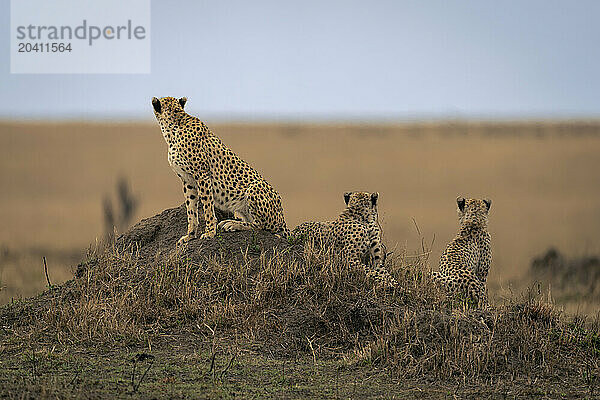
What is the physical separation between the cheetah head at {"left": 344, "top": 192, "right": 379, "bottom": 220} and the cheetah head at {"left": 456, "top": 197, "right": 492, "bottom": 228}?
3.78ft

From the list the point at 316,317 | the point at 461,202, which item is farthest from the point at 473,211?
the point at 316,317

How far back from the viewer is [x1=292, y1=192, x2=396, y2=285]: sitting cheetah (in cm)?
904

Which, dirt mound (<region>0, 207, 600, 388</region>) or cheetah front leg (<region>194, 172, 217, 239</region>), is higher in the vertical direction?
cheetah front leg (<region>194, 172, 217, 239</region>)

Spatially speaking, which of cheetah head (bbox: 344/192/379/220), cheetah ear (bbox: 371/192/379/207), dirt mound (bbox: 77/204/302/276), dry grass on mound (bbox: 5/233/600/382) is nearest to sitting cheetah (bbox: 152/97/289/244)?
dirt mound (bbox: 77/204/302/276)

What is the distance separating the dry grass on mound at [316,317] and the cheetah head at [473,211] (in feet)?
3.13

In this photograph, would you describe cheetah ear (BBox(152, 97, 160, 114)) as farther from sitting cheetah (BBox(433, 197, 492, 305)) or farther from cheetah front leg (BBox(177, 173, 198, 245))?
sitting cheetah (BBox(433, 197, 492, 305))

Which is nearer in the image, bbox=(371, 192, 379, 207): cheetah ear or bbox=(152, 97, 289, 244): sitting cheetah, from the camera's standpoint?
bbox=(152, 97, 289, 244): sitting cheetah

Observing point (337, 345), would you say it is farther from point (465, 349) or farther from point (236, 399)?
point (236, 399)

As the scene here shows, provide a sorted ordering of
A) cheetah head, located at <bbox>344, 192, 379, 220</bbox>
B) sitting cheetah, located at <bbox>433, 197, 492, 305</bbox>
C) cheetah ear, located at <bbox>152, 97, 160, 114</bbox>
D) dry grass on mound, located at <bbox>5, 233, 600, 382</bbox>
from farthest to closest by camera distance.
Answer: cheetah ear, located at <bbox>152, 97, 160, 114</bbox>
cheetah head, located at <bbox>344, 192, 379, 220</bbox>
sitting cheetah, located at <bbox>433, 197, 492, 305</bbox>
dry grass on mound, located at <bbox>5, 233, 600, 382</bbox>

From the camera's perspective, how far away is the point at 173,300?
28.1ft

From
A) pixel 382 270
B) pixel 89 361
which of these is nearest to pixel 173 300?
pixel 89 361

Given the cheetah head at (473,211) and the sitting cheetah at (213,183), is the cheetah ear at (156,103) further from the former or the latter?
the cheetah head at (473,211)

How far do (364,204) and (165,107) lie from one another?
7.82 feet

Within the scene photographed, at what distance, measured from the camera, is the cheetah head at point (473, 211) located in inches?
388
